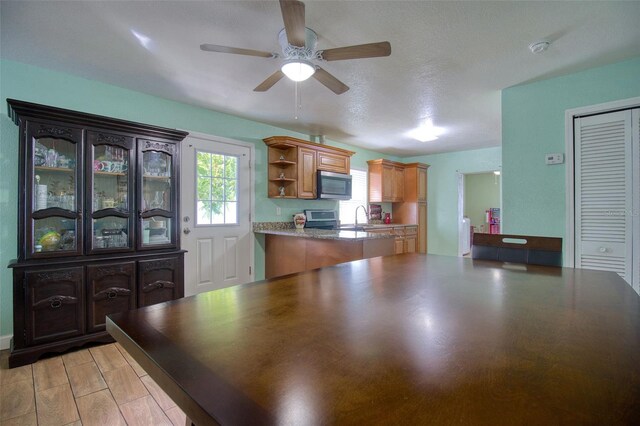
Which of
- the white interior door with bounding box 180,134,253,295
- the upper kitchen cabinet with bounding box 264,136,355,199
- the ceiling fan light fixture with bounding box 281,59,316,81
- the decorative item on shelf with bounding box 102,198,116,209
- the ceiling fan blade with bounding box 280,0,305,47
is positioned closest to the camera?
the ceiling fan blade with bounding box 280,0,305,47

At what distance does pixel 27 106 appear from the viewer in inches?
88.0

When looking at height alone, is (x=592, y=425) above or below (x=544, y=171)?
below

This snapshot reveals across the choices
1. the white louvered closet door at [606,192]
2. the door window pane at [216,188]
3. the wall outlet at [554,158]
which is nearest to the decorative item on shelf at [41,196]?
the door window pane at [216,188]

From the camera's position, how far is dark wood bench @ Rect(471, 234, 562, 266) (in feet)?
5.34

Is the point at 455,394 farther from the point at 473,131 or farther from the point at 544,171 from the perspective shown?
the point at 473,131

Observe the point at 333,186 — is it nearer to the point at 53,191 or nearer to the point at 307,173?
the point at 307,173

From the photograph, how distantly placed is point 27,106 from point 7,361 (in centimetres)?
190

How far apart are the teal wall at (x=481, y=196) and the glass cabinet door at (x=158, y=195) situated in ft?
25.4

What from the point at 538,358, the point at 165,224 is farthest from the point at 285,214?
the point at 538,358

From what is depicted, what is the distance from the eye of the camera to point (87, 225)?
2516 millimetres

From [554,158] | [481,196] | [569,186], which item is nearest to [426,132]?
[554,158]

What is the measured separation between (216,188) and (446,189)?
456 cm

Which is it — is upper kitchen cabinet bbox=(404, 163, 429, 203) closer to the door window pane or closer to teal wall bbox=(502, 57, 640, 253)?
teal wall bbox=(502, 57, 640, 253)

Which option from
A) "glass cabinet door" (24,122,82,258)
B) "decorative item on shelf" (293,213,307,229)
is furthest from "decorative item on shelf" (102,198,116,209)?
"decorative item on shelf" (293,213,307,229)
